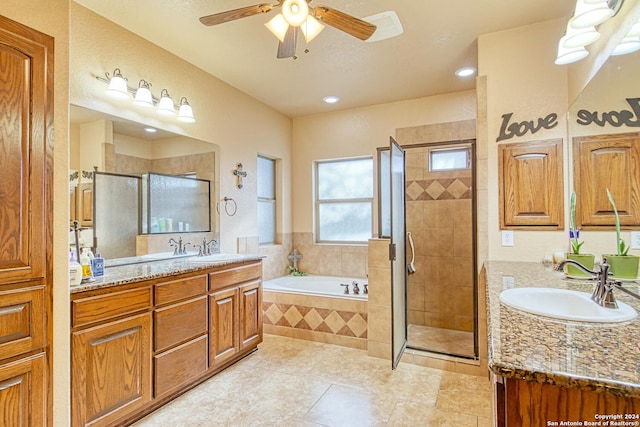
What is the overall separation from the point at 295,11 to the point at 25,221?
5.28ft

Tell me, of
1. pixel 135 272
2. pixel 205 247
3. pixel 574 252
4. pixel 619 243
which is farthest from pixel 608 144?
pixel 205 247

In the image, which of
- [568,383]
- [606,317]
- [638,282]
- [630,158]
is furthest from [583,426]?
[630,158]

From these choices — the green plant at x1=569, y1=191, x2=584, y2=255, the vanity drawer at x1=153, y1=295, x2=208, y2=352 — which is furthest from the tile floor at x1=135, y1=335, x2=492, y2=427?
the green plant at x1=569, y1=191, x2=584, y2=255

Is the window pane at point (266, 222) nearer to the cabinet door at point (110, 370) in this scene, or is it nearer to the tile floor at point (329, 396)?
the tile floor at point (329, 396)

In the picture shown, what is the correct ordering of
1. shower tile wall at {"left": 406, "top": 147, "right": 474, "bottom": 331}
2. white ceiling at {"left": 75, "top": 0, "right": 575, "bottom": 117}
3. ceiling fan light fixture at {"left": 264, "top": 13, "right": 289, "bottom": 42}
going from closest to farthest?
ceiling fan light fixture at {"left": 264, "top": 13, "right": 289, "bottom": 42}, white ceiling at {"left": 75, "top": 0, "right": 575, "bottom": 117}, shower tile wall at {"left": 406, "top": 147, "right": 474, "bottom": 331}

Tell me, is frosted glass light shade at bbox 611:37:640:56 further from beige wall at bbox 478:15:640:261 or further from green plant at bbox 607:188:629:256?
beige wall at bbox 478:15:640:261

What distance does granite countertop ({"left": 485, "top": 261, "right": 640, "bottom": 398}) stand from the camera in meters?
0.73

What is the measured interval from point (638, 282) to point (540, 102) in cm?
139

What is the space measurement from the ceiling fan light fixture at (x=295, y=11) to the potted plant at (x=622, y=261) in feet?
6.15

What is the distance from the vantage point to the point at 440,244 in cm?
379

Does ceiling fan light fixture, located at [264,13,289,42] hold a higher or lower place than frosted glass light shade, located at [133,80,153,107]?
higher

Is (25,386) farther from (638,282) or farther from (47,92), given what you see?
(638,282)

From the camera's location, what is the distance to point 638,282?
160cm

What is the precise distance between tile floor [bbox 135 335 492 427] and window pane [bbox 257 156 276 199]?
2.11 m
